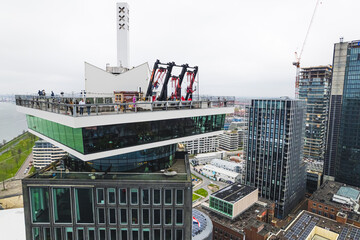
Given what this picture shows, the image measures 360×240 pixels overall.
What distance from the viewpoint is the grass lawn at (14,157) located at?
109 metres

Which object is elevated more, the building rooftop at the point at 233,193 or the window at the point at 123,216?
the window at the point at 123,216

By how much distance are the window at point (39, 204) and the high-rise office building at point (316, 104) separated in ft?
412

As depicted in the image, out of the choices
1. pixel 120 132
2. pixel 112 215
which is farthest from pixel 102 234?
pixel 120 132

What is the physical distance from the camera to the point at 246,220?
65.6 meters

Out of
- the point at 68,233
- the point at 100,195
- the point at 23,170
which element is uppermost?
the point at 100,195

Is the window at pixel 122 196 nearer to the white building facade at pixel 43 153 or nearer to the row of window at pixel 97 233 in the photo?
the row of window at pixel 97 233

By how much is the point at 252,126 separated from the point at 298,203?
36.5 m

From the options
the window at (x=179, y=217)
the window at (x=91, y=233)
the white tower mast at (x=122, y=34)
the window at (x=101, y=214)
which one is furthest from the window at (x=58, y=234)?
the white tower mast at (x=122, y=34)

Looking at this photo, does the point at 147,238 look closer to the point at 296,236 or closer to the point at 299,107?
the point at 296,236

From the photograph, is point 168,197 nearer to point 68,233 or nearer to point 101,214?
Result: point 101,214

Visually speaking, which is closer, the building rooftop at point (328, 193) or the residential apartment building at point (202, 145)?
the building rooftop at point (328, 193)

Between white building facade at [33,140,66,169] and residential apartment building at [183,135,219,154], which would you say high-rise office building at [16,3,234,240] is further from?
residential apartment building at [183,135,219,154]

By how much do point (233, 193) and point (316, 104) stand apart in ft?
264

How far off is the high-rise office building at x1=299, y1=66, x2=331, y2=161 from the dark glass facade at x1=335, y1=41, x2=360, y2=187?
24814 mm
